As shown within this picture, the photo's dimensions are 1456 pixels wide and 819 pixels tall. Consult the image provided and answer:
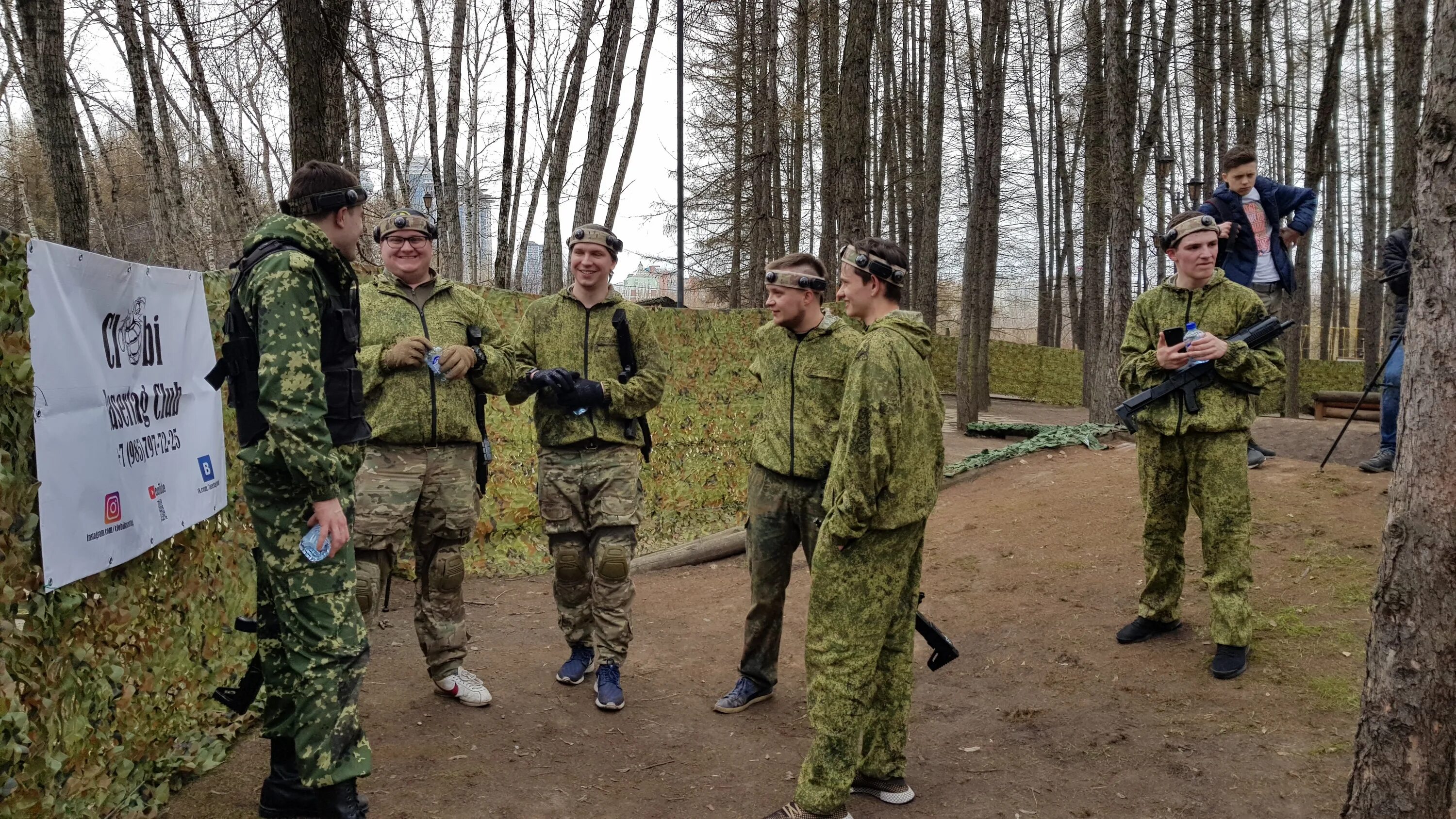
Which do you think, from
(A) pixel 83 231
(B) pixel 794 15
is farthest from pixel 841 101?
(B) pixel 794 15

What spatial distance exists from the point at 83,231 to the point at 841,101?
767 centimetres

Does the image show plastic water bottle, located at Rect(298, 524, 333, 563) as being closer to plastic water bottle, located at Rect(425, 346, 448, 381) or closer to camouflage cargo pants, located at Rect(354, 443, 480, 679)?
camouflage cargo pants, located at Rect(354, 443, 480, 679)

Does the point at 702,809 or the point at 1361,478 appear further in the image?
the point at 1361,478

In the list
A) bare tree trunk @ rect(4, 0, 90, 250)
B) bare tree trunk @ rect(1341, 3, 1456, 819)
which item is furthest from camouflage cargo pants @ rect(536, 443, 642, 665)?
bare tree trunk @ rect(4, 0, 90, 250)

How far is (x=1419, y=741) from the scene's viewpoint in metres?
2.77

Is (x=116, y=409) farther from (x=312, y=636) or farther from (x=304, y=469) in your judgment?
(x=312, y=636)

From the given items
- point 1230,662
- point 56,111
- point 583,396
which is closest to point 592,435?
point 583,396

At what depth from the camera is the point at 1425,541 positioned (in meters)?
2.77

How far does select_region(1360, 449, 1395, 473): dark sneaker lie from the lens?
22.7 ft

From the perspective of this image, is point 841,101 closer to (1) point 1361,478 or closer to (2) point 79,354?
(1) point 1361,478

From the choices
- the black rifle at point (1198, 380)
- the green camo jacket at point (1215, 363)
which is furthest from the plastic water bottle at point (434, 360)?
the green camo jacket at point (1215, 363)

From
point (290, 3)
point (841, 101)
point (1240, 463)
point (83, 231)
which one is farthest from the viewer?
point (841, 101)

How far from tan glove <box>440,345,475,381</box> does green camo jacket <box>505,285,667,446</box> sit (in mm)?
399

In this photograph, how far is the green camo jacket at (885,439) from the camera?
3193mm
